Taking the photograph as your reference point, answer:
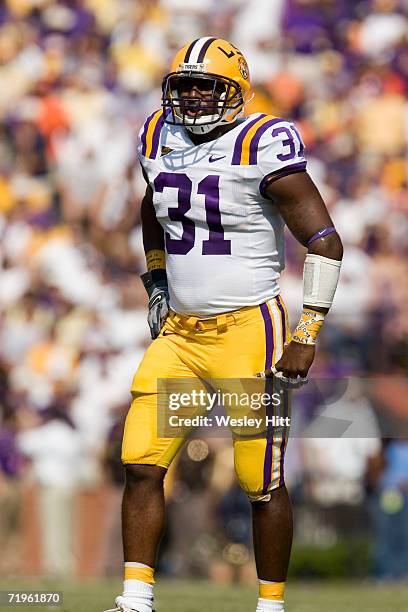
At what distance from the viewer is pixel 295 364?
4.51 m

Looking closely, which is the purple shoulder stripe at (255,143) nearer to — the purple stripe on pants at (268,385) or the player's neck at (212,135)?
the player's neck at (212,135)

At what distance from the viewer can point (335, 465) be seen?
30.0 feet

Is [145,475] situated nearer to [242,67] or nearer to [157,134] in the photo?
[157,134]

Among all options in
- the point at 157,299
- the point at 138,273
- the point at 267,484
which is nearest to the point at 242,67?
the point at 157,299

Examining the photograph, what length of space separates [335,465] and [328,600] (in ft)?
6.17

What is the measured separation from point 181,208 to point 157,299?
50 centimetres

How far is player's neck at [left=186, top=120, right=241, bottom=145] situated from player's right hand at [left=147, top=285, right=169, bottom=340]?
64 centimetres

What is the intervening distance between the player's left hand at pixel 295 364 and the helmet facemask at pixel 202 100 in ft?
2.73

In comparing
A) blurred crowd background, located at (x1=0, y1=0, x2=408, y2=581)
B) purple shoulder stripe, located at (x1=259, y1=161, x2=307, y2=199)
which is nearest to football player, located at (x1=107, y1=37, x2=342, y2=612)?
purple shoulder stripe, located at (x1=259, y1=161, x2=307, y2=199)

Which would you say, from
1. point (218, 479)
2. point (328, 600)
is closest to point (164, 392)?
point (328, 600)

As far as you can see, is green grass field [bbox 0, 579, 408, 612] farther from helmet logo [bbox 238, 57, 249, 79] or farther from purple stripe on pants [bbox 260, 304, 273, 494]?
helmet logo [bbox 238, 57, 249, 79]

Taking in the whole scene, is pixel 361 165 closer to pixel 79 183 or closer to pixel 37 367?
pixel 79 183

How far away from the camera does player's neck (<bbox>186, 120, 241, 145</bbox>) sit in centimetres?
466

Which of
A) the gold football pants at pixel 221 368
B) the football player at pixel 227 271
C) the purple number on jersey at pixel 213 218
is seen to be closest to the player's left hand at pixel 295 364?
the football player at pixel 227 271
